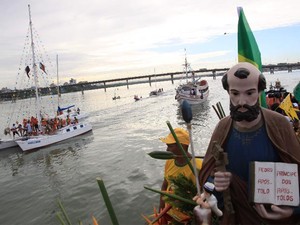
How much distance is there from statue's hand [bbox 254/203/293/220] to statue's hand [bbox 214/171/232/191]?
25cm

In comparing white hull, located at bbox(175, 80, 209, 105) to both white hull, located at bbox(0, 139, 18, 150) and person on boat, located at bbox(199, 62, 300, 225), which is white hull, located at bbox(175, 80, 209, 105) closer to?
white hull, located at bbox(0, 139, 18, 150)

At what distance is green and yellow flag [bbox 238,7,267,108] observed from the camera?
130 inches

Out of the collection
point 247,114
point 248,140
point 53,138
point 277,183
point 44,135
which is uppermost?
point 247,114

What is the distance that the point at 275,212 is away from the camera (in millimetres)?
1827

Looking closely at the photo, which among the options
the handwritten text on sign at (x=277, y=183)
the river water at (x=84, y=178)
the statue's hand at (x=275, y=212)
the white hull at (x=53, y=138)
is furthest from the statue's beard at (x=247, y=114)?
the white hull at (x=53, y=138)

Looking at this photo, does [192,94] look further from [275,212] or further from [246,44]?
[275,212]

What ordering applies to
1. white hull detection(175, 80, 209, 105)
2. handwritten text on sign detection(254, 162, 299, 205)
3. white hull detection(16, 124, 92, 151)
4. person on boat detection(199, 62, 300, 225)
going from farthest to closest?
white hull detection(175, 80, 209, 105) → white hull detection(16, 124, 92, 151) → person on boat detection(199, 62, 300, 225) → handwritten text on sign detection(254, 162, 299, 205)

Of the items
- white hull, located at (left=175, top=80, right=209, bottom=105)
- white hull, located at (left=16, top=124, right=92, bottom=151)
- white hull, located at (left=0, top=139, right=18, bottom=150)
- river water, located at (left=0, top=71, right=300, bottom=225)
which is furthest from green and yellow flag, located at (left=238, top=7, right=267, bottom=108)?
white hull, located at (left=175, top=80, right=209, bottom=105)

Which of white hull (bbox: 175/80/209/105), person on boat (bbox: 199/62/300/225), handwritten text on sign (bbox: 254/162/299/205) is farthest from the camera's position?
white hull (bbox: 175/80/209/105)

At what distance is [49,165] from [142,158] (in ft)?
20.1

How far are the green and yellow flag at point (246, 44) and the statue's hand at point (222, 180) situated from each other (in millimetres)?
1808

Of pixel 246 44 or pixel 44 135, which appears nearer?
pixel 246 44

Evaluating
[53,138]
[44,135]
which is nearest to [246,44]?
[53,138]

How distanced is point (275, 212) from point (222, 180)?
38 cm
